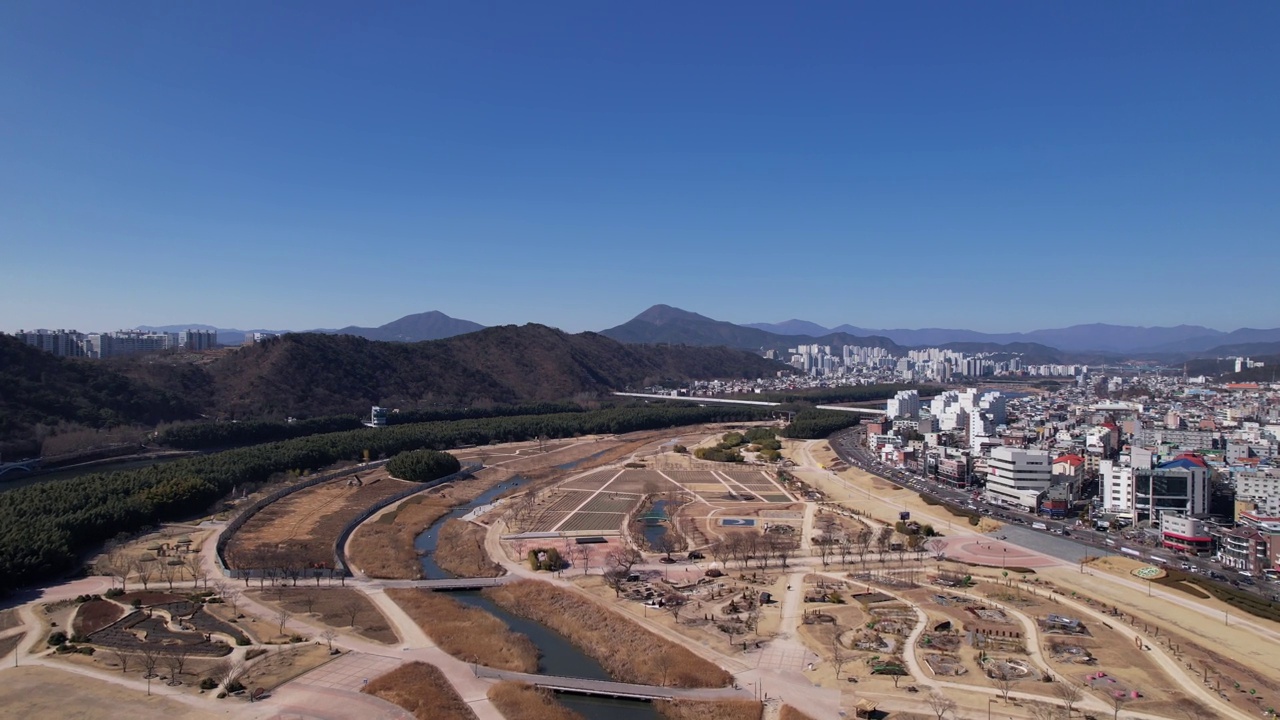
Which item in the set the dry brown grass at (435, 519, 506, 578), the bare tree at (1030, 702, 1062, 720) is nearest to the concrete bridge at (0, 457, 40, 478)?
the dry brown grass at (435, 519, 506, 578)

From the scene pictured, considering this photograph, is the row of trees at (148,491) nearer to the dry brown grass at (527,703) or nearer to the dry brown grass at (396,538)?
the dry brown grass at (396,538)

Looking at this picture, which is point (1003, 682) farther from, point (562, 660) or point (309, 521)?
point (309, 521)

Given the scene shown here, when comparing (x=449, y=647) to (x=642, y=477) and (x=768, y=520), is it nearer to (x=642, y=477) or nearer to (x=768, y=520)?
(x=768, y=520)

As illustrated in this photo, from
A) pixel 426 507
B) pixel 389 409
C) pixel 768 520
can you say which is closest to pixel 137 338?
pixel 389 409

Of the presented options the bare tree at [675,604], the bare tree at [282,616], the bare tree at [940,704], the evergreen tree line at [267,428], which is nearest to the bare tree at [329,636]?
the bare tree at [282,616]

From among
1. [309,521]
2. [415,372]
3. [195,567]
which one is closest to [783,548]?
[309,521]

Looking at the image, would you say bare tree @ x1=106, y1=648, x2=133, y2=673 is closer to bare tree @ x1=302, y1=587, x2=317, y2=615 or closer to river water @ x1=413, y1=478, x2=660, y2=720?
bare tree @ x1=302, y1=587, x2=317, y2=615

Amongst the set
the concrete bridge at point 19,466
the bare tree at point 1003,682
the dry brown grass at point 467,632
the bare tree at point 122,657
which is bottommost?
the dry brown grass at point 467,632
